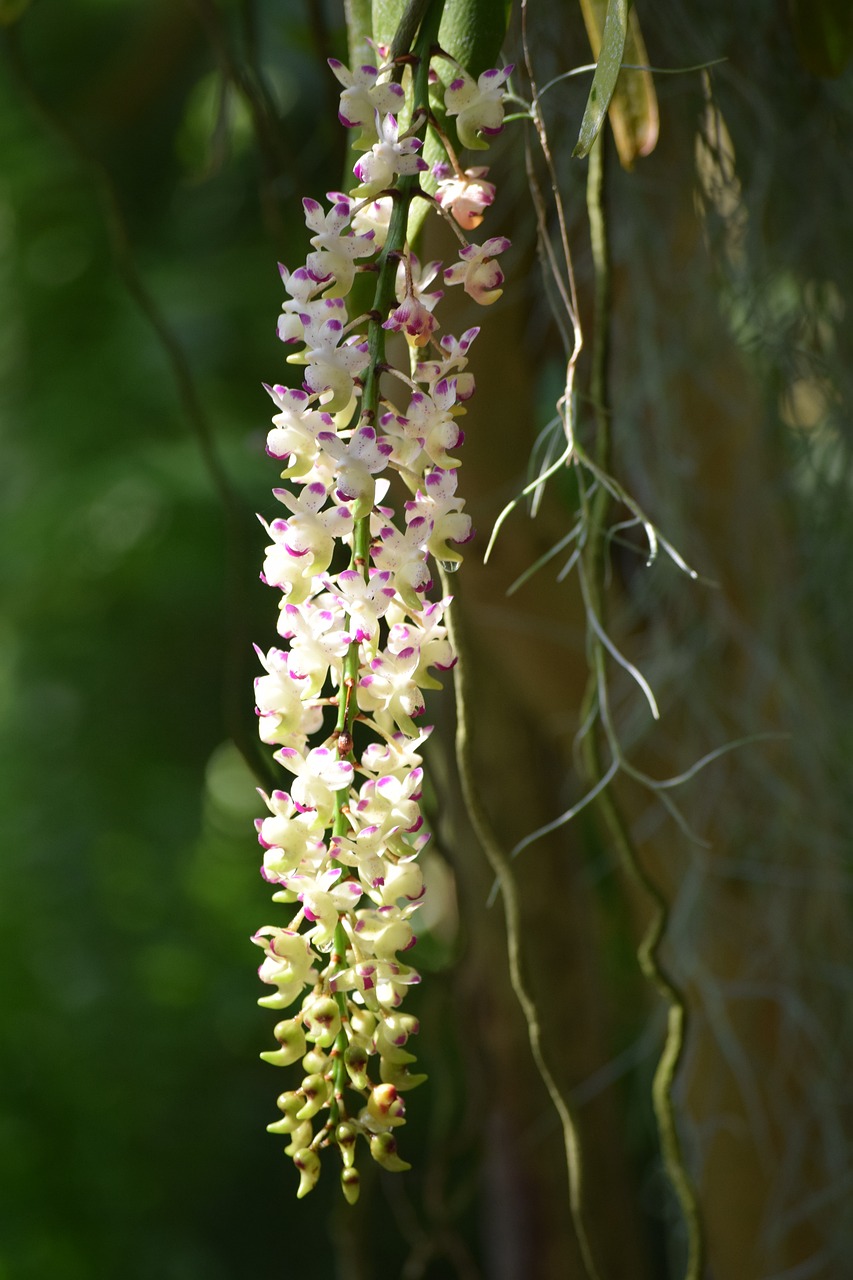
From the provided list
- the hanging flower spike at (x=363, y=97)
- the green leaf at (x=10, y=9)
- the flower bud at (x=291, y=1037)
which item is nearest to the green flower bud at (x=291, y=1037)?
the flower bud at (x=291, y=1037)

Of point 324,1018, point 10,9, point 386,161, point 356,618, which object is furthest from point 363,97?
point 10,9

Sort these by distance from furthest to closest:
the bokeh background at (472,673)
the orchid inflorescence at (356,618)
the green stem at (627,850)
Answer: the bokeh background at (472,673), the green stem at (627,850), the orchid inflorescence at (356,618)

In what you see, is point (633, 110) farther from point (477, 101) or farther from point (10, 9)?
point (10, 9)

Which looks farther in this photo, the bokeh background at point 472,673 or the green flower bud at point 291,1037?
the bokeh background at point 472,673

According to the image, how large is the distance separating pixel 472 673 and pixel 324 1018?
12cm

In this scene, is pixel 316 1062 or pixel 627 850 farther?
pixel 627 850

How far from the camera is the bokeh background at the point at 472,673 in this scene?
72 centimetres

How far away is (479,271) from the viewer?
0.33 metres

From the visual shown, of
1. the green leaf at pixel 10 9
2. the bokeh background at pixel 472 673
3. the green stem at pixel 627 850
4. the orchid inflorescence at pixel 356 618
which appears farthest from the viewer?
the bokeh background at pixel 472 673

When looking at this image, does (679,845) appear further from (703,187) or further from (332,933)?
(332,933)

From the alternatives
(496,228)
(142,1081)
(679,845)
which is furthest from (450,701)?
(142,1081)

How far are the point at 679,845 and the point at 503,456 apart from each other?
0.94 ft

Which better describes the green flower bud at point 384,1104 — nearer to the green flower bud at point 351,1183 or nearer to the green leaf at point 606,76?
the green flower bud at point 351,1183

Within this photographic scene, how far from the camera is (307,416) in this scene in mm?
297
